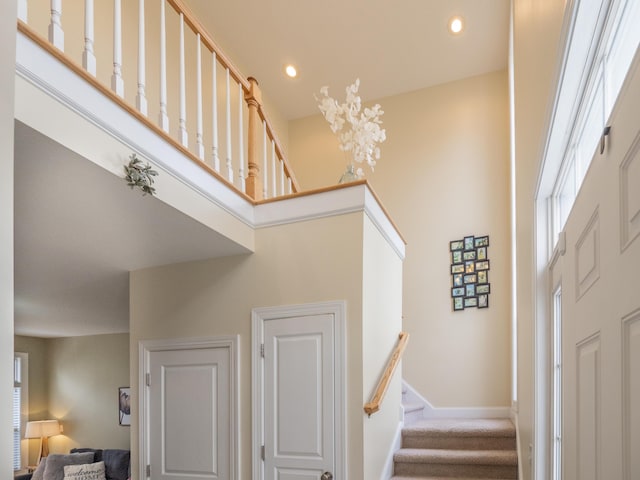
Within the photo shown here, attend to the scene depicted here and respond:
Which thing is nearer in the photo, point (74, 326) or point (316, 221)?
point (316, 221)

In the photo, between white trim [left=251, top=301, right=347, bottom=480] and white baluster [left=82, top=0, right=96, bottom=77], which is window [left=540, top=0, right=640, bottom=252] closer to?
white trim [left=251, top=301, right=347, bottom=480]

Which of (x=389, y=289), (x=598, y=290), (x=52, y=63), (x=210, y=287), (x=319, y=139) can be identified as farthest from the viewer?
(x=319, y=139)

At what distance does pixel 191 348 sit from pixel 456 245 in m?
3.13

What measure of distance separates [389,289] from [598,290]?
2960mm

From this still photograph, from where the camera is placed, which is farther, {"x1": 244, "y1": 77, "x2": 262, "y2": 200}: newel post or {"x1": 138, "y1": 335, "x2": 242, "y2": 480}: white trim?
{"x1": 244, "y1": 77, "x2": 262, "y2": 200}: newel post

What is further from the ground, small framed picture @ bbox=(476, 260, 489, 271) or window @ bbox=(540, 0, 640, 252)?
window @ bbox=(540, 0, 640, 252)

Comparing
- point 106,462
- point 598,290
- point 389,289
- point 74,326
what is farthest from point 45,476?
point 598,290

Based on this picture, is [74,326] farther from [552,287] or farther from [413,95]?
[552,287]

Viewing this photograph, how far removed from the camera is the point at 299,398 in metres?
3.53

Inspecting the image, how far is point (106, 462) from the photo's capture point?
22.0 feet

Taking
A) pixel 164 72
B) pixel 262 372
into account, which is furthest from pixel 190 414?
pixel 164 72

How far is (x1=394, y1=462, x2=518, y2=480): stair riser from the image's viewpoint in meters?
4.04

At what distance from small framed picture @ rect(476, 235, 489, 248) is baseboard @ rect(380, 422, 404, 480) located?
208cm

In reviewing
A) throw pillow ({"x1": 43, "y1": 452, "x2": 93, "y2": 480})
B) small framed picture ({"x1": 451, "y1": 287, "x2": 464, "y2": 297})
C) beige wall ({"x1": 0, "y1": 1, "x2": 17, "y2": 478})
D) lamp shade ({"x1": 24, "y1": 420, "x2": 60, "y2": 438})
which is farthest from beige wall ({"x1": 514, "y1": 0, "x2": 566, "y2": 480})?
lamp shade ({"x1": 24, "y1": 420, "x2": 60, "y2": 438})
